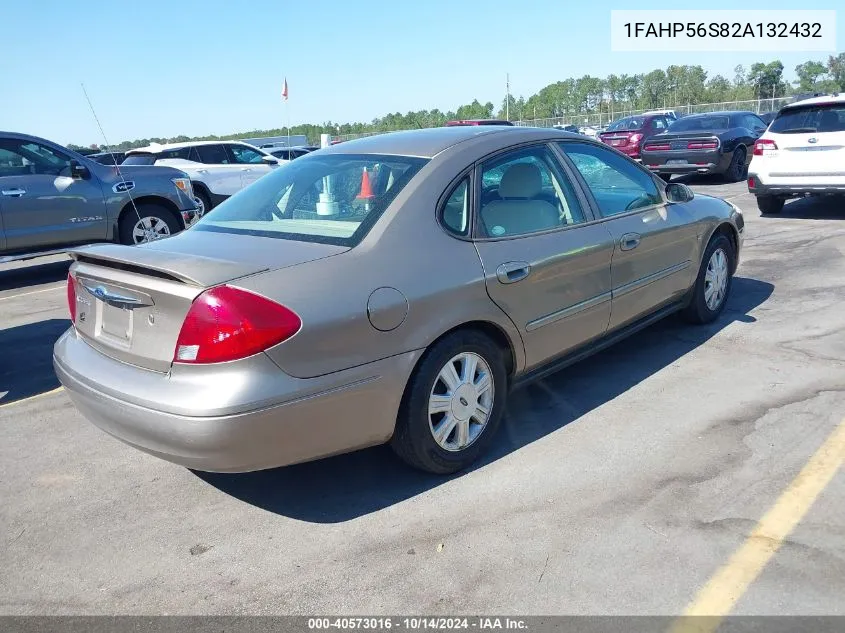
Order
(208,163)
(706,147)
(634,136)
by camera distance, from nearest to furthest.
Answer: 1. (208,163)
2. (706,147)
3. (634,136)

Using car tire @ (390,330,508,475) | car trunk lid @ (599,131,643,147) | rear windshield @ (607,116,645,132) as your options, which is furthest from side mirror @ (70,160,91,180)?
rear windshield @ (607,116,645,132)

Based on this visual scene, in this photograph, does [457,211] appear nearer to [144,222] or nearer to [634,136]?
[144,222]

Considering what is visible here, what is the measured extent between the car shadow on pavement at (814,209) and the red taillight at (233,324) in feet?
33.0

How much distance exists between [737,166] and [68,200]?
13285 mm

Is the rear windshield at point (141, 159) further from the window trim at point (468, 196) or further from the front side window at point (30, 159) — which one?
the window trim at point (468, 196)

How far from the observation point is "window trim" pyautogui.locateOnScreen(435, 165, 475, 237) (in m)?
3.52

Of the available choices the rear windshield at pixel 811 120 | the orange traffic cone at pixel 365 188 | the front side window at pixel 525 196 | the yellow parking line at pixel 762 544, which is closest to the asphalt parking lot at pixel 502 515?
the yellow parking line at pixel 762 544

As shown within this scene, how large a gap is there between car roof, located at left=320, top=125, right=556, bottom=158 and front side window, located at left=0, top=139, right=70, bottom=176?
19.5 ft

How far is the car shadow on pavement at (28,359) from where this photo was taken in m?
5.06

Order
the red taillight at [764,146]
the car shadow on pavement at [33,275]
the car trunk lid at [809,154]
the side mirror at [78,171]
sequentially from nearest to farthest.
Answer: the side mirror at [78,171], the car shadow on pavement at [33,275], the car trunk lid at [809,154], the red taillight at [764,146]

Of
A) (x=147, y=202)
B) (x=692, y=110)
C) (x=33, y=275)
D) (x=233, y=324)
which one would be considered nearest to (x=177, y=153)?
(x=147, y=202)

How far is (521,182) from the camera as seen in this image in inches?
160

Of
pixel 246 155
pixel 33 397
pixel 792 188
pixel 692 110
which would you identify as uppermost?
pixel 692 110

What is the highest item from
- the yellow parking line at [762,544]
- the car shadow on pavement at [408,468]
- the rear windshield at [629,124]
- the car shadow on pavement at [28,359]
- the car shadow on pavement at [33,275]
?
the rear windshield at [629,124]
